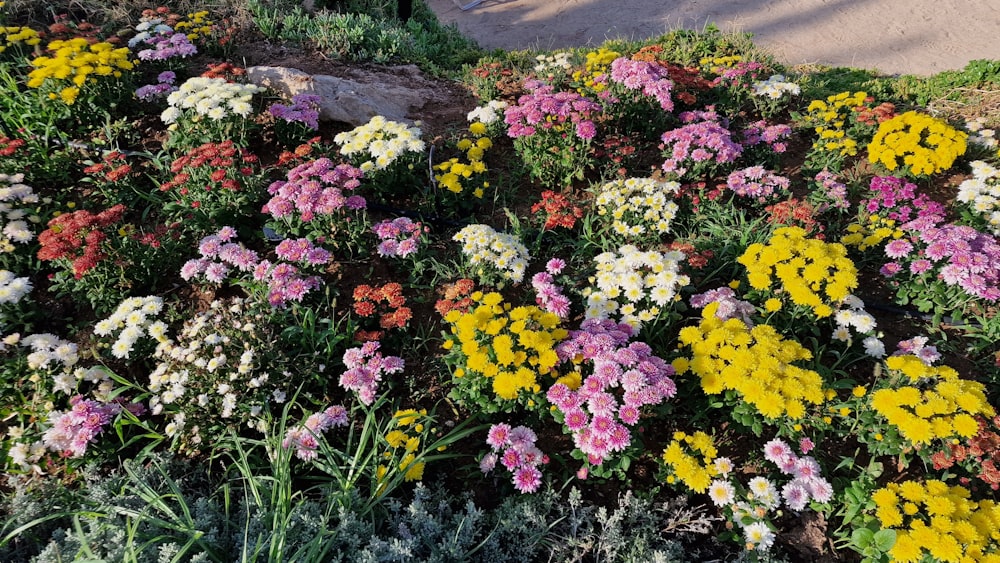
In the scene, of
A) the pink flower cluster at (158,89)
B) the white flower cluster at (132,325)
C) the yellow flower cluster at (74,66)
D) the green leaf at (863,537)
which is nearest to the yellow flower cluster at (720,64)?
the green leaf at (863,537)

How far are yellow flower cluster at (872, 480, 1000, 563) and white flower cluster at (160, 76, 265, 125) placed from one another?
14.3ft

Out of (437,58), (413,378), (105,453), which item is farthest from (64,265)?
(437,58)

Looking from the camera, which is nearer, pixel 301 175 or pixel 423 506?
pixel 423 506

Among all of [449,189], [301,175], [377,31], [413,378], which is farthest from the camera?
[377,31]

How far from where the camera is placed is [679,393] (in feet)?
9.40

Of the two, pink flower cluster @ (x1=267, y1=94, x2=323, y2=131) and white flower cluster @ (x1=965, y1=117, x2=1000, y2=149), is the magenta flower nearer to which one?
pink flower cluster @ (x1=267, y1=94, x2=323, y2=131)

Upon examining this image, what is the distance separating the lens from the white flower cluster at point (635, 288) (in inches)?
120

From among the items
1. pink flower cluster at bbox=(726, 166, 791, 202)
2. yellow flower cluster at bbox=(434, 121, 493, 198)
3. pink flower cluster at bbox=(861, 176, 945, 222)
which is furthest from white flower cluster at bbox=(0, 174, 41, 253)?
pink flower cluster at bbox=(861, 176, 945, 222)

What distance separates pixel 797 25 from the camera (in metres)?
9.05

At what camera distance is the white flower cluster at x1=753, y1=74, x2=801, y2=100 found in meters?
4.98

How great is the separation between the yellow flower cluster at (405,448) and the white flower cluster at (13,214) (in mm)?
2750

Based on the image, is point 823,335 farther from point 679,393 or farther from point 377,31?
point 377,31

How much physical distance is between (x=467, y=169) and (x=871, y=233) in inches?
111

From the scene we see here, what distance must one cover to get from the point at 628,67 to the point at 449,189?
1908mm
